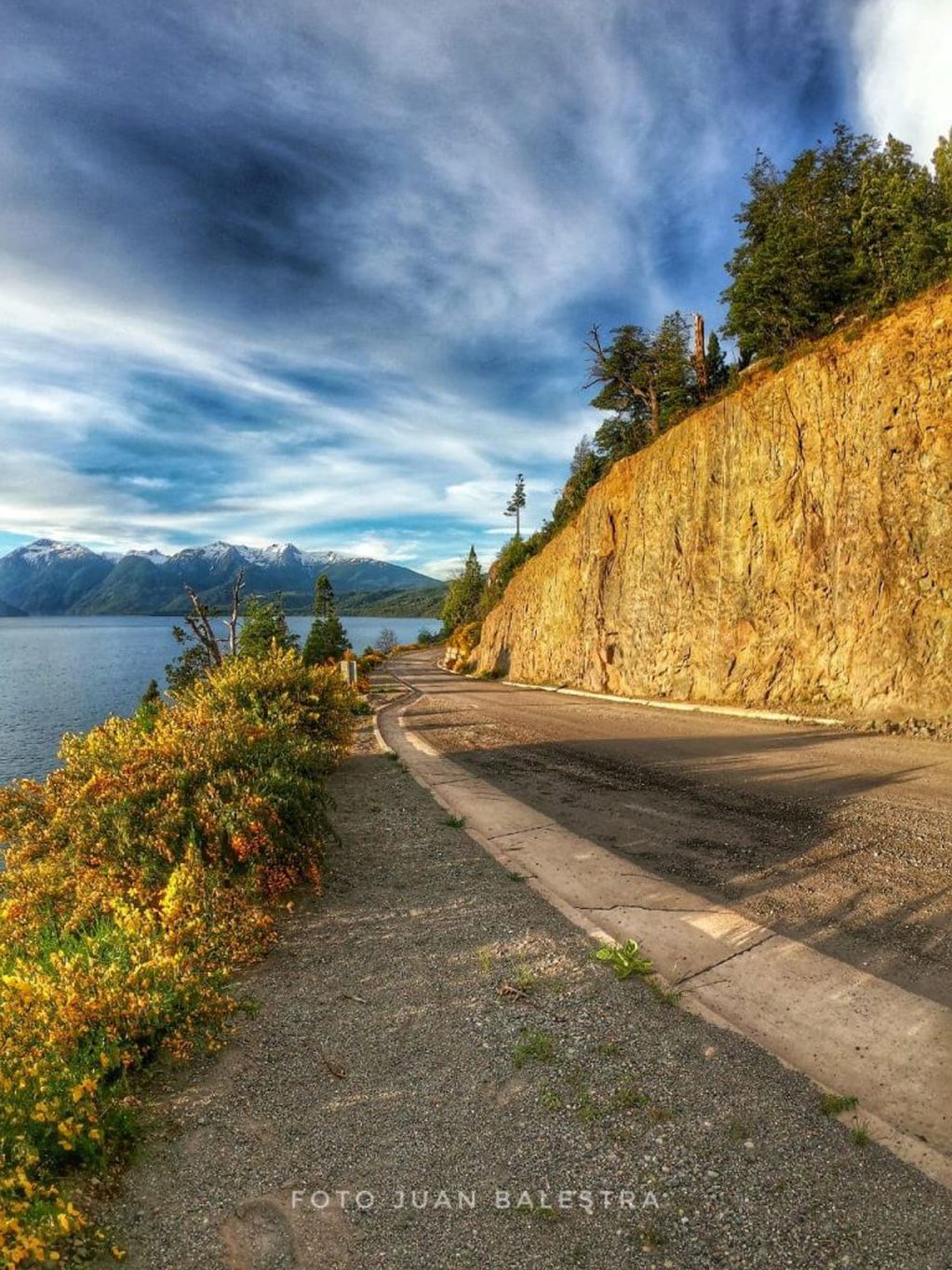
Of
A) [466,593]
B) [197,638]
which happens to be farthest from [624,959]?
[466,593]

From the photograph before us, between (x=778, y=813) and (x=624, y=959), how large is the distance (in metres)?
5.00

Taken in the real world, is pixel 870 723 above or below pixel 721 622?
below

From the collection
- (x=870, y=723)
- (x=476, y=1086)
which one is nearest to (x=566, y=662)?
(x=870, y=723)

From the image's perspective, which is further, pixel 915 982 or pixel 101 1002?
pixel 915 982

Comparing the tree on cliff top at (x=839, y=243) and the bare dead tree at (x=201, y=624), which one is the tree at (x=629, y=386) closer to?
the tree on cliff top at (x=839, y=243)

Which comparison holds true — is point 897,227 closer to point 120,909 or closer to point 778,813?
point 778,813

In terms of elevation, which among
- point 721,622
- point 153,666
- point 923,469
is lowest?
point 153,666

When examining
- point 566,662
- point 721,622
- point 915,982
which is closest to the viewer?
point 915,982

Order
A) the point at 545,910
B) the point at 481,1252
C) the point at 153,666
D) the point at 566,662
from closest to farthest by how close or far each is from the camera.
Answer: the point at 481,1252 < the point at 545,910 < the point at 566,662 < the point at 153,666

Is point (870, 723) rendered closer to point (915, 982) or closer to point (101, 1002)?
point (915, 982)

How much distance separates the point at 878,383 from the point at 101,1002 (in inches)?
821

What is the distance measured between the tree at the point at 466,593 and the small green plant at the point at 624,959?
75.8 m

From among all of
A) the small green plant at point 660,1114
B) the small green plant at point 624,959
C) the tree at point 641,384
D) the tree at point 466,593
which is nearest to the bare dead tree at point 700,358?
the tree at point 641,384

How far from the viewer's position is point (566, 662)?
3456cm
